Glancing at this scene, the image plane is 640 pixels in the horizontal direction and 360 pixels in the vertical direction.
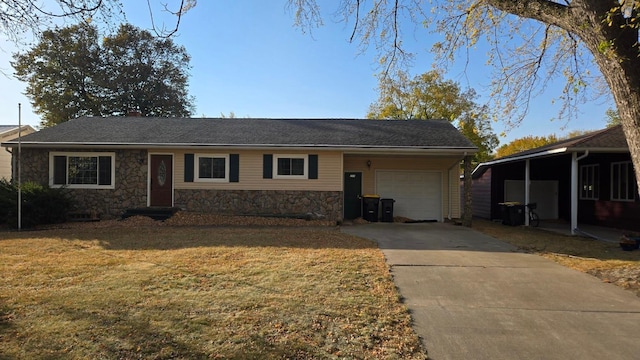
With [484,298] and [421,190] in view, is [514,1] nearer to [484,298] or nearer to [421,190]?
[484,298]

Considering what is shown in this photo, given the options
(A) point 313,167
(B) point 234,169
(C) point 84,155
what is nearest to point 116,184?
(C) point 84,155

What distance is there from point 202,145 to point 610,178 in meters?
14.8

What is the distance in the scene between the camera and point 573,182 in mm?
11117

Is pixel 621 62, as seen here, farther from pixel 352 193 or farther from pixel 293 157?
pixel 352 193

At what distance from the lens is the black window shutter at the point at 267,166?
1373 cm

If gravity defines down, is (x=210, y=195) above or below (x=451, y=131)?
below

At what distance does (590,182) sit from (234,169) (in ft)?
45.7

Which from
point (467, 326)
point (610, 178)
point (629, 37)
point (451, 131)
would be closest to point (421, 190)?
point (451, 131)

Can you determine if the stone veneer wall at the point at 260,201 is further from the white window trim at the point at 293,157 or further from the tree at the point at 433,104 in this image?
the tree at the point at 433,104

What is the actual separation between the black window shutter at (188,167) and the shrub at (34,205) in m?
4.08

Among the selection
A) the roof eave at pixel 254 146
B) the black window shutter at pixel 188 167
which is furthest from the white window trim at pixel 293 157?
the black window shutter at pixel 188 167

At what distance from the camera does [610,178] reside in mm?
13312

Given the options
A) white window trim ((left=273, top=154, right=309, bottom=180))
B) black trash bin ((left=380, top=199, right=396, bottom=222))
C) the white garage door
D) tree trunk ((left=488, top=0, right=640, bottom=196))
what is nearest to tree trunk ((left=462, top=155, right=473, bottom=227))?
the white garage door

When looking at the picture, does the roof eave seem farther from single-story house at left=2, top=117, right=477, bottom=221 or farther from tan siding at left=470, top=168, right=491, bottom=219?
tan siding at left=470, top=168, right=491, bottom=219
